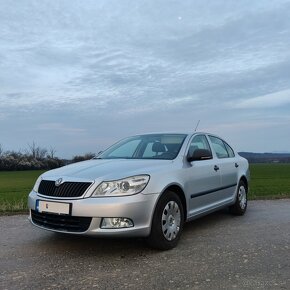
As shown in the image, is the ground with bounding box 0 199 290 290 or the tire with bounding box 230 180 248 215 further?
the tire with bounding box 230 180 248 215

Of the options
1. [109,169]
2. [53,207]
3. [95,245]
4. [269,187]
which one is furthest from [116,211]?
[269,187]

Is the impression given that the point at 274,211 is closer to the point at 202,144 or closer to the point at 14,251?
the point at 202,144

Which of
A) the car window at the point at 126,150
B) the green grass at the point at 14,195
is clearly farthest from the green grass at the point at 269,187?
the green grass at the point at 14,195

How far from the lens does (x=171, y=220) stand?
5520mm

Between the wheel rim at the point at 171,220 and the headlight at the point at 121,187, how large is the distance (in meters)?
0.55

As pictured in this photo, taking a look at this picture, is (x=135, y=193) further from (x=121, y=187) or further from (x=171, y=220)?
(x=171, y=220)

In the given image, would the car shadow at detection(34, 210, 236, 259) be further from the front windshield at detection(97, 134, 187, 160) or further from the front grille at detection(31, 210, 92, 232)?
the front windshield at detection(97, 134, 187, 160)

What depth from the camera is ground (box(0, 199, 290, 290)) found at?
4172mm

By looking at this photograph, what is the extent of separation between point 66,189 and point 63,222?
41 centimetres

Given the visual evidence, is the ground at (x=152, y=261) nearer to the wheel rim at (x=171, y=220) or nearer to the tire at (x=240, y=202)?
the wheel rim at (x=171, y=220)

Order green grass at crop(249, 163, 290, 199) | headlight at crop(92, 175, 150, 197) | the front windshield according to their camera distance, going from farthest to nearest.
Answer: green grass at crop(249, 163, 290, 199) < the front windshield < headlight at crop(92, 175, 150, 197)

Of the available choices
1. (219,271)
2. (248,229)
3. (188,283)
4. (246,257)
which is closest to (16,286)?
(188,283)

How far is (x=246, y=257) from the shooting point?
197 inches

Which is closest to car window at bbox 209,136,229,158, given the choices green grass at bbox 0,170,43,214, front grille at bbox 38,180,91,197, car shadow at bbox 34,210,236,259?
car shadow at bbox 34,210,236,259
